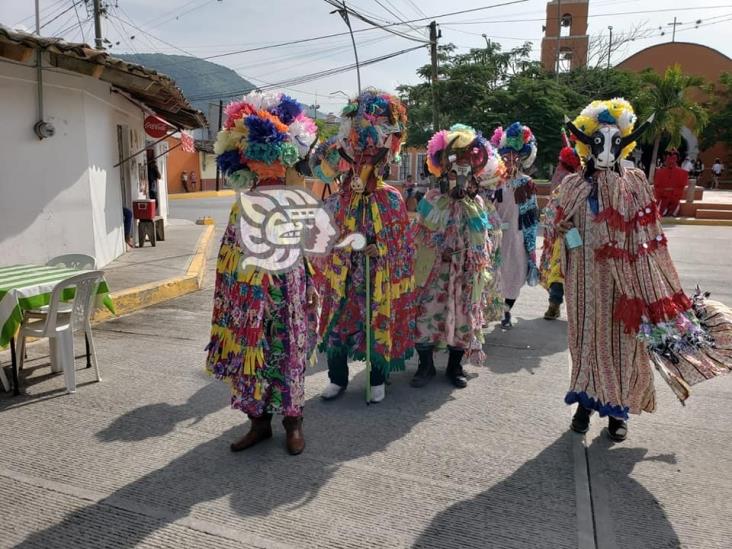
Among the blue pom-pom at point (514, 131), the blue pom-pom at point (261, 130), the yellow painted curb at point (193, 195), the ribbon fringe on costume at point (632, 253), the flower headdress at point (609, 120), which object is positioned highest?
the blue pom-pom at point (514, 131)

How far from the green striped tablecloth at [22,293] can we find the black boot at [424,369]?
106 inches

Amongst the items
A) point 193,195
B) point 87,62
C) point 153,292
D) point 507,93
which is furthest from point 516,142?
point 193,195

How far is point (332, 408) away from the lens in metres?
4.13

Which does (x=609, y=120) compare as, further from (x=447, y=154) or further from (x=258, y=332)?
(x=258, y=332)

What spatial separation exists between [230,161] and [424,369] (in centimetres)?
235

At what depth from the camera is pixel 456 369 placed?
4641mm

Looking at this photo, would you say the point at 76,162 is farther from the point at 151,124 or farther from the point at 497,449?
the point at 497,449

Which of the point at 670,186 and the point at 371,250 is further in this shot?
the point at 670,186

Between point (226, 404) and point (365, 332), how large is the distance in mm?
1127

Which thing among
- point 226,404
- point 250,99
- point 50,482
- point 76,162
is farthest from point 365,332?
point 76,162

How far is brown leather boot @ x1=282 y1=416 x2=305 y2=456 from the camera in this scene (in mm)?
3416

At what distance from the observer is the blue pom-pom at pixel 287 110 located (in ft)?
10.9

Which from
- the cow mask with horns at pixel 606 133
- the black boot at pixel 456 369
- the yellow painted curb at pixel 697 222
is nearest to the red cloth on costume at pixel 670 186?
the yellow painted curb at pixel 697 222

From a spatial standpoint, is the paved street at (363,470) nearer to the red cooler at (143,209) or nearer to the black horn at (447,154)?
the black horn at (447,154)
